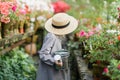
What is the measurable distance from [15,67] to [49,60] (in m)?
2.02

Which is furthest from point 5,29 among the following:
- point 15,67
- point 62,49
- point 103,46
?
point 103,46

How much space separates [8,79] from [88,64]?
1517 millimetres

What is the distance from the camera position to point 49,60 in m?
5.82

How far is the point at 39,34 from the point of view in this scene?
1225 centimetres

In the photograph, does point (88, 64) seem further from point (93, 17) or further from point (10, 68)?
point (93, 17)

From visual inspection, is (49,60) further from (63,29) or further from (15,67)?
(15,67)

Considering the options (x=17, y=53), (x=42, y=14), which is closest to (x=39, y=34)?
(x=42, y=14)

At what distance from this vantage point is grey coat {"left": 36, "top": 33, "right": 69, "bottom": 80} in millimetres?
5848

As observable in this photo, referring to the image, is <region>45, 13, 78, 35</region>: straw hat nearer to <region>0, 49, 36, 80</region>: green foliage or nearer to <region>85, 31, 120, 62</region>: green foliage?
<region>85, 31, 120, 62</region>: green foliage

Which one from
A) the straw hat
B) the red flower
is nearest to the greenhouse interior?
the straw hat

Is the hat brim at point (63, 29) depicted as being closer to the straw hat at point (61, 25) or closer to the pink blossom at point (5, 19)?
the straw hat at point (61, 25)

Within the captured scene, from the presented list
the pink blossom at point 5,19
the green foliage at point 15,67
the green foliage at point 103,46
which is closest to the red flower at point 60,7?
the green foliage at point 15,67

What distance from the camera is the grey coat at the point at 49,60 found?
5848 mm

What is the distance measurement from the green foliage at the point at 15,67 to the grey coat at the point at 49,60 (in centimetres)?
122
